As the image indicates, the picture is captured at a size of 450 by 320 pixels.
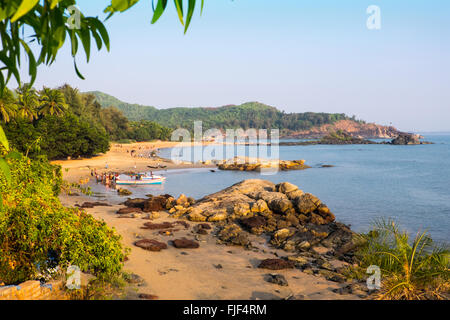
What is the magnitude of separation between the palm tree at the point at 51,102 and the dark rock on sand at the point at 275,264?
5708 centimetres

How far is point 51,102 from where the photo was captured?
6378 cm

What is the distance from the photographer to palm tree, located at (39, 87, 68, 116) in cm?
6375

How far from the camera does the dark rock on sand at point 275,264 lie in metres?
17.5

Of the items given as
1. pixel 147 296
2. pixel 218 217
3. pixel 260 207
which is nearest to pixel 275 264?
pixel 147 296

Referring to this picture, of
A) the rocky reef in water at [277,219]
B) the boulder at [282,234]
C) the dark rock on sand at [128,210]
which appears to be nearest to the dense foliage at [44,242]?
the rocky reef in water at [277,219]

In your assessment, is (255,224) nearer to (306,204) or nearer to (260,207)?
(260,207)

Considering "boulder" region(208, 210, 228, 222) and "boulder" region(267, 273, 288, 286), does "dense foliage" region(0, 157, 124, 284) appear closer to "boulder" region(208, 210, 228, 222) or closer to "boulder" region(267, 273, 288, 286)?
"boulder" region(267, 273, 288, 286)

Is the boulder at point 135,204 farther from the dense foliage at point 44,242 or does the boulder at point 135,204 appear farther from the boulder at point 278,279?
the dense foliage at point 44,242

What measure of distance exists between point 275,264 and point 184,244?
5.53 metres

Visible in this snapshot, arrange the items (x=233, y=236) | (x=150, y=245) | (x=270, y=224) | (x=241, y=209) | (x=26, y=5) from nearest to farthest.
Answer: (x=26, y=5)
(x=150, y=245)
(x=233, y=236)
(x=270, y=224)
(x=241, y=209)

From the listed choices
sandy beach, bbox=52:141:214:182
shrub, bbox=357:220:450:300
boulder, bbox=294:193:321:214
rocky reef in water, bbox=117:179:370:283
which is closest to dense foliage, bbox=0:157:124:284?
shrub, bbox=357:220:450:300

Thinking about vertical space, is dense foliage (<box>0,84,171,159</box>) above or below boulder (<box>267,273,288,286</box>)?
above

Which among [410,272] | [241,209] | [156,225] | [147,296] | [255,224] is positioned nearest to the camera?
[410,272]

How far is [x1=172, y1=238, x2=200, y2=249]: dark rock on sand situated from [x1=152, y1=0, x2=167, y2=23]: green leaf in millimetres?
18901
